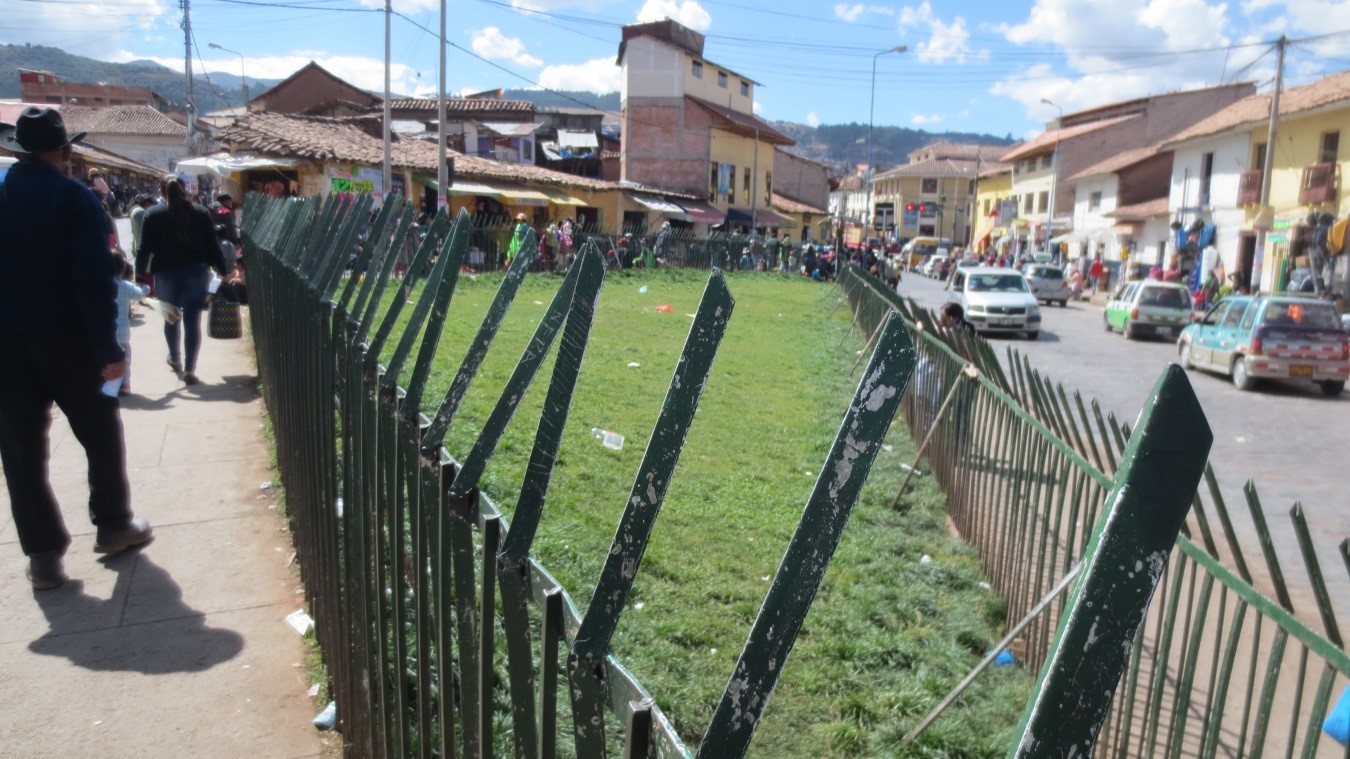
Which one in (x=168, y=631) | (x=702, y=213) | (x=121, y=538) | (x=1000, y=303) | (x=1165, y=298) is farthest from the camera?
(x=702, y=213)

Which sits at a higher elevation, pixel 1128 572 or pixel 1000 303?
pixel 1128 572

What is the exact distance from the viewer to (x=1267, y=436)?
11633mm

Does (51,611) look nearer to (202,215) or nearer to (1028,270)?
(202,215)

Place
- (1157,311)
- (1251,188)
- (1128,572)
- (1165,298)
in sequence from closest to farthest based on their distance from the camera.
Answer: (1128,572) → (1157,311) → (1165,298) → (1251,188)

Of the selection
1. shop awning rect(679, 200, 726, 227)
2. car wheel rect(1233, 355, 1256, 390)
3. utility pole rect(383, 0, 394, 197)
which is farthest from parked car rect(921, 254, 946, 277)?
car wheel rect(1233, 355, 1256, 390)

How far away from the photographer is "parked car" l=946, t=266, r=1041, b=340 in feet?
72.2

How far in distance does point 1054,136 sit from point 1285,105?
104 feet

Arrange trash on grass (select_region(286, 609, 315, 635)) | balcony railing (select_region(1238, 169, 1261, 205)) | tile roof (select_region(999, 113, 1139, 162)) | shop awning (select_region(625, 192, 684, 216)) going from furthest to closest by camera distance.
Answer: tile roof (select_region(999, 113, 1139, 162)) → shop awning (select_region(625, 192, 684, 216)) → balcony railing (select_region(1238, 169, 1261, 205)) → trash on grass (select_region(286, 609, 315, 635))

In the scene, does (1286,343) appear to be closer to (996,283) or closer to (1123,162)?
(996,283)

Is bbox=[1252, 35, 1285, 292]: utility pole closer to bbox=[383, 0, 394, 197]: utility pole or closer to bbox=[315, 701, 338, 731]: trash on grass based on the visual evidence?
bbox=[383, 0, 394, 197]: utility pole

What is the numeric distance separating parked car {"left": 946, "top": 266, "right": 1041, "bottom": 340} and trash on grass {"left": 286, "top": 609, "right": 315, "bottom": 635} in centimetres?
1887

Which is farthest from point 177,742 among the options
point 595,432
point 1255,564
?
point 1255,564

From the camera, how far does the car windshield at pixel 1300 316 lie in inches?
587

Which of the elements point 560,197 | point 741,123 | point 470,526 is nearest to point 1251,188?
point 560,197
